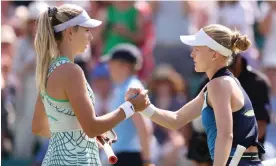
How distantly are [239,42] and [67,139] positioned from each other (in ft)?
4.24

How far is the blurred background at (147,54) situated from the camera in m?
11.0

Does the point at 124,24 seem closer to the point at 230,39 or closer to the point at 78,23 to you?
the point at 230,39

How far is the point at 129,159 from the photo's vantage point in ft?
29.2

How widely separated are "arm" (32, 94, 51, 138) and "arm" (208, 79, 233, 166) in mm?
1099

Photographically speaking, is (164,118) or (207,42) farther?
(164,118)

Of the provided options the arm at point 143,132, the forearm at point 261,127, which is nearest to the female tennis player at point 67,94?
the forearm at point 261,127

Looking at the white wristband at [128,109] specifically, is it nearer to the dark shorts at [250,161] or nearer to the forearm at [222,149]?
the forearm at [222,149]

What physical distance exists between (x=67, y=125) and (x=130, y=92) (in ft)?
1.72

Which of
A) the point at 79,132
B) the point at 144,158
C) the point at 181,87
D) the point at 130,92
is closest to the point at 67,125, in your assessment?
the point at 79,132

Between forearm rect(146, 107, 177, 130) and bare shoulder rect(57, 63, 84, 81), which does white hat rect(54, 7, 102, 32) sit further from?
forearm rect(146, 107, 177, 130)

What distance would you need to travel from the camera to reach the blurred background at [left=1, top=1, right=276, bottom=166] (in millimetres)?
10984

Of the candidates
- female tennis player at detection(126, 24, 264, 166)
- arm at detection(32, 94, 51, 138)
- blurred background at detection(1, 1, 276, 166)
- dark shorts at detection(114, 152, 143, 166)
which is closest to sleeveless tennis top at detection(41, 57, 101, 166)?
arm at detection(32, 94, 51, 138)

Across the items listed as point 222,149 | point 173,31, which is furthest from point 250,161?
point 173,31

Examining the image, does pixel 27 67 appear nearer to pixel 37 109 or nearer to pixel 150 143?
pixel 150 143
